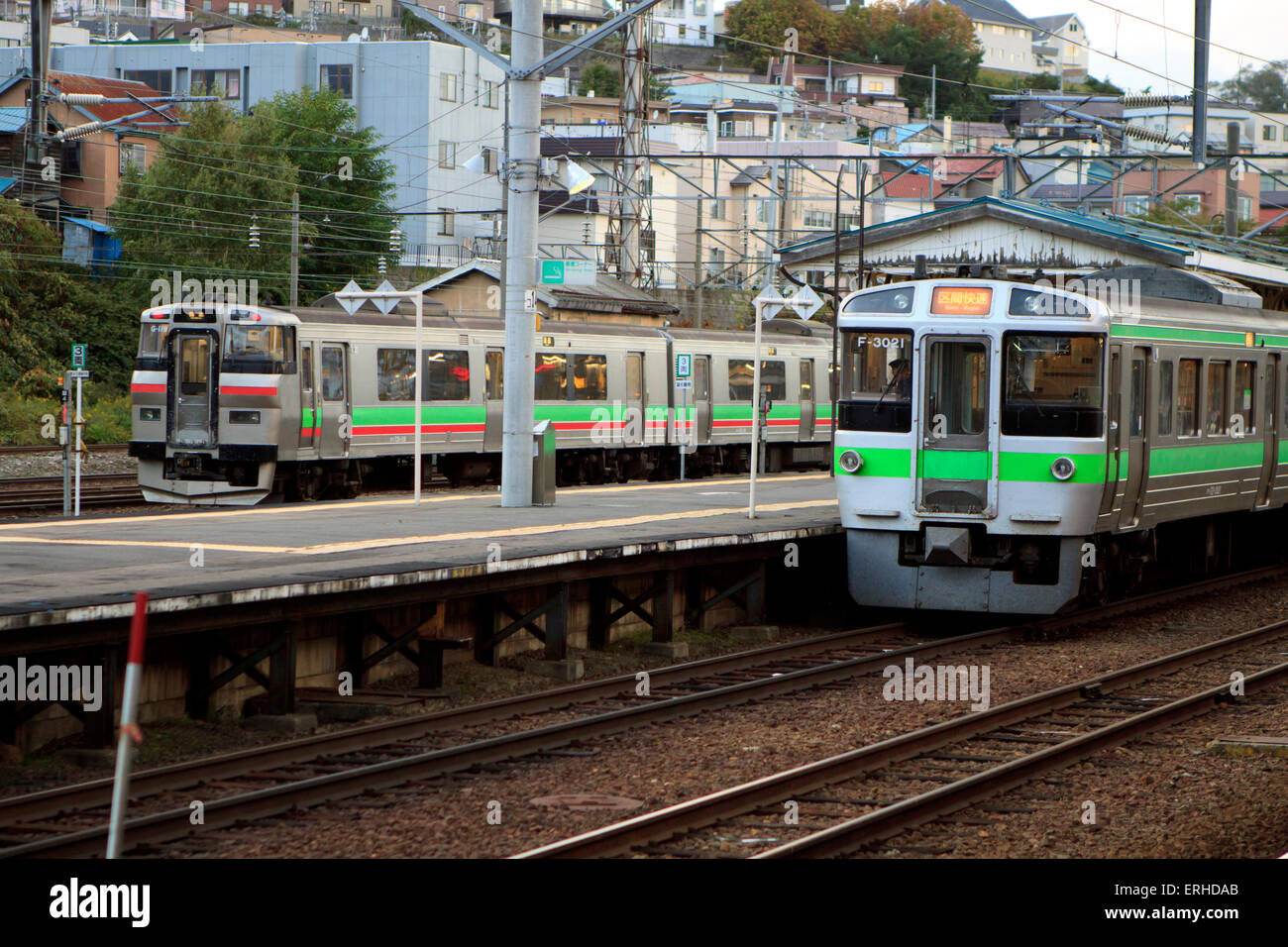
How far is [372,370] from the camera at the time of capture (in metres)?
24.4

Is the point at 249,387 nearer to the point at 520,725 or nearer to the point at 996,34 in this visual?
the point at 520,725

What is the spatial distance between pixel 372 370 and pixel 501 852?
17.6m

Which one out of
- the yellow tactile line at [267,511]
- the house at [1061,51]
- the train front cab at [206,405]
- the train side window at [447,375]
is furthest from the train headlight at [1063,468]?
the house at [1061,51]

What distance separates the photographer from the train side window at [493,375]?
1046 inches

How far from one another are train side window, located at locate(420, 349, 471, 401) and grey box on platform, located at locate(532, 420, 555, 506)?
322 inches

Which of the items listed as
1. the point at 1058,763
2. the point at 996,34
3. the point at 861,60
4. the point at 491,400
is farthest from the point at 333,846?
the point at 996,34

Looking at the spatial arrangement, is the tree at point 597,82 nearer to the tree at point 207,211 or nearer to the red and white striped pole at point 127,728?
the tree at point 207,211

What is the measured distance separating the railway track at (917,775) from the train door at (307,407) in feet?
44.0

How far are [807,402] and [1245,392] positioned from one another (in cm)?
1620

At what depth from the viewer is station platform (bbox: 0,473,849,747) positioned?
30.7ft

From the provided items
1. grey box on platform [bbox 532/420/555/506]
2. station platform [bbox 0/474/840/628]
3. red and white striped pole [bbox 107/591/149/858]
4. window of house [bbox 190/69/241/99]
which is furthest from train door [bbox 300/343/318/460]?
window of house [bbox 190/69/241/99]

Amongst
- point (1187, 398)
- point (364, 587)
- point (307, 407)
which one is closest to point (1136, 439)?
point (1187, 398)

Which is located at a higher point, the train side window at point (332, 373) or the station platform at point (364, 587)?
the train side window at point (332, 373)

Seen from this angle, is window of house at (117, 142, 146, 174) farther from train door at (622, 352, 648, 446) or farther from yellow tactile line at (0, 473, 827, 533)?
yellow tactile line at (0, 473, 827, 533)
